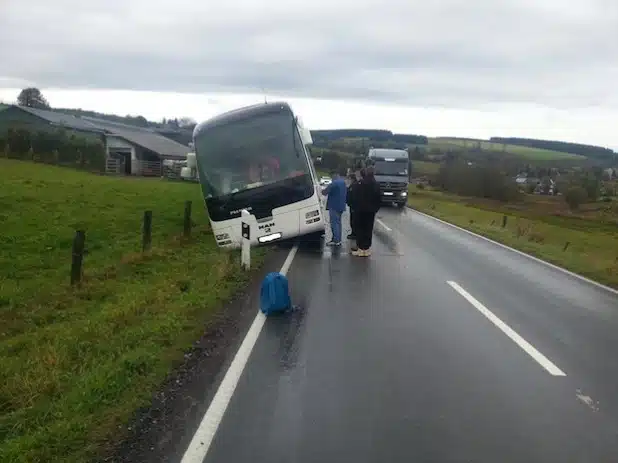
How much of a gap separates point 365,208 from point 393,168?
21.0m

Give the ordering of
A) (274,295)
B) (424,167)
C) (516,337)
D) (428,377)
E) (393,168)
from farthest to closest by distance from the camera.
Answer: (424,167) → (393,168) → (274,295) → (516,337) → (428,377)

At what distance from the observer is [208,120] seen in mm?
16188

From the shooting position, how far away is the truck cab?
36281 millimetres

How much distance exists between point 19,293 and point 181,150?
53.3m

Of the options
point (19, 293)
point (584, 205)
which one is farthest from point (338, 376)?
point (584, 205)

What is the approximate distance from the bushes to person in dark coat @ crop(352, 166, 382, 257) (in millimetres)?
35894

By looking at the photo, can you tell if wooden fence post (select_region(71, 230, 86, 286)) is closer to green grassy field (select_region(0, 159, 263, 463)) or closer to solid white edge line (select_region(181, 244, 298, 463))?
green grassy field (select_region(0, 159, 263, 463))

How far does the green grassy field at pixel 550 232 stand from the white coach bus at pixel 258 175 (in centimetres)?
649

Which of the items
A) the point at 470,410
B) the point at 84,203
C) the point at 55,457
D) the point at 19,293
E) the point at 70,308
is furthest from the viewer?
the point at 84,203

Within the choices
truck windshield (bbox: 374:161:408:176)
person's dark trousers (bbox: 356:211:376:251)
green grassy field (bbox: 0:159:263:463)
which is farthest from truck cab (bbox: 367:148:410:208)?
person's dark trousers (bbox: 356:211:376:251)

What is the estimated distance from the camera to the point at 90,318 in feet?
32.0

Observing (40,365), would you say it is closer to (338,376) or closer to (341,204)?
(338,376)

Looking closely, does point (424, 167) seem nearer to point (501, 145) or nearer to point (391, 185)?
point (501, 145)

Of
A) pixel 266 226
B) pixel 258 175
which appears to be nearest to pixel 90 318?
pixel 266 226
